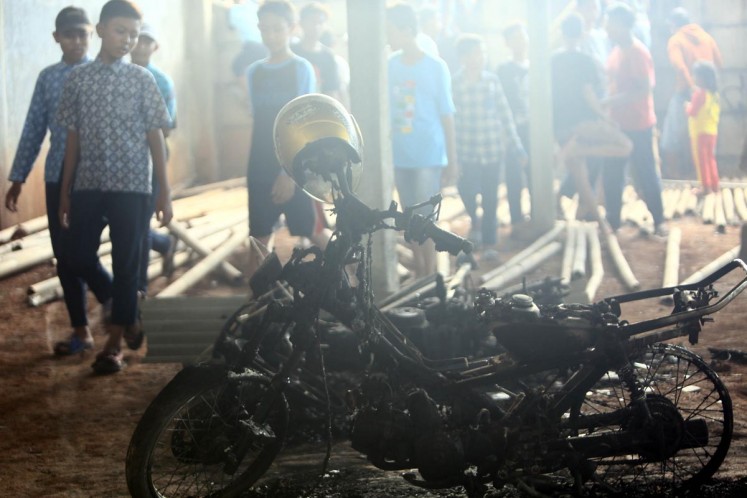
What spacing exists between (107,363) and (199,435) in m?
2.57

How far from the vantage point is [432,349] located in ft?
21.1

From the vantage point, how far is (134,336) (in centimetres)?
746

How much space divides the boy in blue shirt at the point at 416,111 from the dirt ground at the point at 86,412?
150 cm

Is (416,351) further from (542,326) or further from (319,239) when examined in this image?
(319,239)

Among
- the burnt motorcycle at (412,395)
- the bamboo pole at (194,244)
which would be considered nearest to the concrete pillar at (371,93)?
the bamboo pole at (194,244)

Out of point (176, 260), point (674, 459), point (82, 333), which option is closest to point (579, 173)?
point (176, 260)

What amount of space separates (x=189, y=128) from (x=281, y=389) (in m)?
12.5

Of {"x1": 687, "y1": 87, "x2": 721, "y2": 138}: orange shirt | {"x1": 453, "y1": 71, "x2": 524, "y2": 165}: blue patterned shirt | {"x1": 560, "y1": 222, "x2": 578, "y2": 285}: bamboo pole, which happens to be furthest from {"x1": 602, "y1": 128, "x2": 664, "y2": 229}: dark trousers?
{"x1": 687, "y1": 87, "x2": 721, "y2": 138}: orange shirt

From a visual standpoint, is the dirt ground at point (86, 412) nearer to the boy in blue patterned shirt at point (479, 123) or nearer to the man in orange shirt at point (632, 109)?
the boy in blue patterned shirt at point (479, 123)

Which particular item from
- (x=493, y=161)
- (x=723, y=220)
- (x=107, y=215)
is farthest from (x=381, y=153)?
(x=723, y=220)

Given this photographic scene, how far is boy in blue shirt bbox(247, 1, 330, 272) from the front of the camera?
8.09 metres

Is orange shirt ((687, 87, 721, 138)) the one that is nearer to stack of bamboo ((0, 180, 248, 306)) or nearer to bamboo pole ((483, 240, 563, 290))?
bamboo pole ((483, 240, 563, 290))

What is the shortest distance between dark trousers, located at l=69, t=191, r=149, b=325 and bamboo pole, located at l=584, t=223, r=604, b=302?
345cm

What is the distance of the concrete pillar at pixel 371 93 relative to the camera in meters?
8.02
